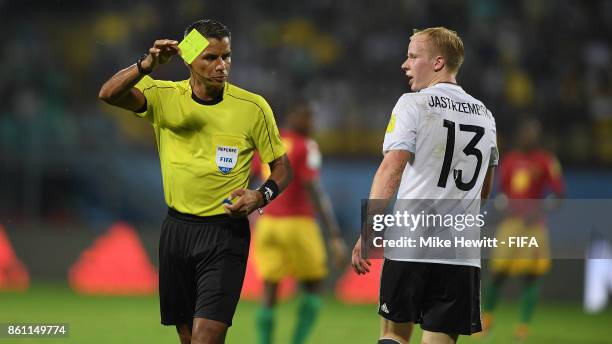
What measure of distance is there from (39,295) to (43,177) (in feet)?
5.80

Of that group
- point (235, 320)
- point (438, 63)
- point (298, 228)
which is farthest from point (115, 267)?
point (438, 63)

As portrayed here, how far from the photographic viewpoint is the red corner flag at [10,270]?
14398mm

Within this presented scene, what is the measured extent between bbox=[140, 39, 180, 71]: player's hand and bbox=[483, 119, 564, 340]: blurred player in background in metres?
6.88

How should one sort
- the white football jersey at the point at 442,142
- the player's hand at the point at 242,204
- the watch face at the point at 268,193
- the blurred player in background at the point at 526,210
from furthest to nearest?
1. the blurred player in background at the point at 526,210
2. the watch face at the point at 268,193
3. the player's hand at the point at 242,204
4. the white football jersey at the point at 442,142

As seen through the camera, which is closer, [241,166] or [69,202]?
[241,166]

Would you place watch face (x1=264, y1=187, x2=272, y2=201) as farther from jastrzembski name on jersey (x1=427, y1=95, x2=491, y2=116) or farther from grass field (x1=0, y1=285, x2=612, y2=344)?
grass field (x1=0, y1=285, x2=612, y2=344)

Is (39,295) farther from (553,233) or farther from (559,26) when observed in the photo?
(559,26)

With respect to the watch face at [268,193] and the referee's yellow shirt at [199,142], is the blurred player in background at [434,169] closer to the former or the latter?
the watch face at [268,193]

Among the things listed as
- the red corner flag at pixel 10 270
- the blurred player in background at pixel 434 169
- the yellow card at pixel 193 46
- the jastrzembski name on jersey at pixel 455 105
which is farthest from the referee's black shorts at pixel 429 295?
the red corner flag at pixel 10 270

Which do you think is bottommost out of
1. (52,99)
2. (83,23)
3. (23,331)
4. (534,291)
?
(23,331)

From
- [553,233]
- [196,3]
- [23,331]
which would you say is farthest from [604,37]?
[23,331]

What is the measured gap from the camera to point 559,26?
1781 centimetres

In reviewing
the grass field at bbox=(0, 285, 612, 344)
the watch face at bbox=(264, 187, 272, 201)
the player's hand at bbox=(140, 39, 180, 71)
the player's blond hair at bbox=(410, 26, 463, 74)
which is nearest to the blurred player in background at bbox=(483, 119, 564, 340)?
the grass field at bbox=(0, 285, 612, 344)

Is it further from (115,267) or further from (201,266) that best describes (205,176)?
(115,267)
